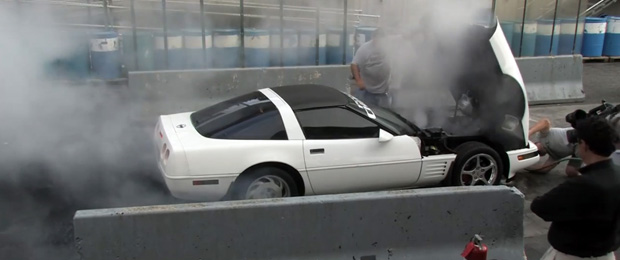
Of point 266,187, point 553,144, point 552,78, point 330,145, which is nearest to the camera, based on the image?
point 266,187

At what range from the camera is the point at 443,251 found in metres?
3.51

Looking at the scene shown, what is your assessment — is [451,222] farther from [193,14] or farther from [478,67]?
[193,14]

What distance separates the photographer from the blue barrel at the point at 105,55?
289 inches

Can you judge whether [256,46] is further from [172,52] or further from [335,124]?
[335,124]

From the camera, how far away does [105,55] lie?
7.43 meters

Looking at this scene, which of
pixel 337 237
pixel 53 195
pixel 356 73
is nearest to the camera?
Answer: pixel 337 237

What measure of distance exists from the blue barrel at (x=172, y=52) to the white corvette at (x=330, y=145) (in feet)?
9.21

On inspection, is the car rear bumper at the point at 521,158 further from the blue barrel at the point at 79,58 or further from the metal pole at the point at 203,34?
the blue barrel at the point at 79,58

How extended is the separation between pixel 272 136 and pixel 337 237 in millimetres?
1354

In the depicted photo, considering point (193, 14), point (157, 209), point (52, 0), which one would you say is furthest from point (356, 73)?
point (157, 209)

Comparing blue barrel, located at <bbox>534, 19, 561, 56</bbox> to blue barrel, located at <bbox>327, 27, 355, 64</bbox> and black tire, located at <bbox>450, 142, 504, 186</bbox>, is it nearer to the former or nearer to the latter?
blue barrel, located at <bbox>327, 27, 355, 64</bbox>

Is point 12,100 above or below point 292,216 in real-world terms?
above

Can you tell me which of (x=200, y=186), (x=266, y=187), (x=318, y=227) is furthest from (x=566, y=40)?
(x=318, y=227)

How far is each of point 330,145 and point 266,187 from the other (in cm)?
61
